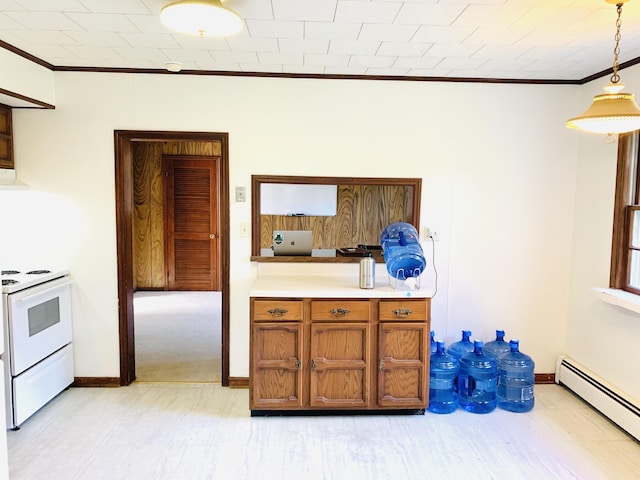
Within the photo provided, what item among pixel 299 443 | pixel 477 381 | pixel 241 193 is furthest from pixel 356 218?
pixel 299 443

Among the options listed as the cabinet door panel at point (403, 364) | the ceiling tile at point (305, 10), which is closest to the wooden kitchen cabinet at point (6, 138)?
the ceiling tile at point (305, 10)

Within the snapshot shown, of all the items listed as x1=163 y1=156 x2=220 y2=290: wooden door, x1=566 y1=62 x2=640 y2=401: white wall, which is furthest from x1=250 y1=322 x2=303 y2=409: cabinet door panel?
x1=163 y1=156 x2=220 y2=290: wooden door

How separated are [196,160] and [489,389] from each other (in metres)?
5.32

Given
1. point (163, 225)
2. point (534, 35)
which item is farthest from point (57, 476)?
point (163, 225)

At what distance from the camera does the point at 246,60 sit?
3.21 meters

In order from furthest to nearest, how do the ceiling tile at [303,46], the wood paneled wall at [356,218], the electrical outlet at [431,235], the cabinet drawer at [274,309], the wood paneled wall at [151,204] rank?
the wood paneled wall at [151,204]
the wood paneled wall at [356,218]
the electrical outlet at [431,235]
the cabinet drawer at [274,309]
the ceiling tile at [303,46]

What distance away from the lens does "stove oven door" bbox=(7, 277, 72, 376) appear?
9.52ft

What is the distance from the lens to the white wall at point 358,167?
3.50m

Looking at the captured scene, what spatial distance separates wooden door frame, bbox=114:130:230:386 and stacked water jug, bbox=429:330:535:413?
1.61 meters

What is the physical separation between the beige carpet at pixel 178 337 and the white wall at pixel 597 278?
9.43ft

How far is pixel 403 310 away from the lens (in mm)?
3125

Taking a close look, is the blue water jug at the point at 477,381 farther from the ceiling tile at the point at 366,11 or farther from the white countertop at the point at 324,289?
the ceiling tile at the point at 366,11

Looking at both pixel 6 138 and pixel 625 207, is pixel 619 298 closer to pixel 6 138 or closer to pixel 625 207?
pixel 625 207

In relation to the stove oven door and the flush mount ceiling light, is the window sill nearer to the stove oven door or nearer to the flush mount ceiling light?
the flush mount ceiling light
